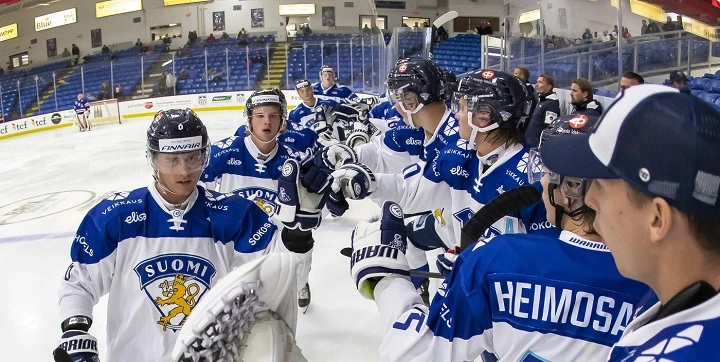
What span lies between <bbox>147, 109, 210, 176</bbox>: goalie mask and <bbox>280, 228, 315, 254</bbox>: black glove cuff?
0.35 metres

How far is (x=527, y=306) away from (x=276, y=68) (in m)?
16.1

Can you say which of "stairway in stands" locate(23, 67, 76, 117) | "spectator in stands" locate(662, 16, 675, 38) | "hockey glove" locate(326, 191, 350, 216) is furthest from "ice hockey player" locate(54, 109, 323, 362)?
"stairway in stands" locate(23, 67, 76, 117)

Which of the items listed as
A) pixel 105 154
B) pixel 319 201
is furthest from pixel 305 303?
pixel 105 154

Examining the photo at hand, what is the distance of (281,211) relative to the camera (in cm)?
205

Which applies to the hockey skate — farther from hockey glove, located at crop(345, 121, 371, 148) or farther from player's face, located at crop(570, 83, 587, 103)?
player's face, located at crop(570, 83, 587, 103)

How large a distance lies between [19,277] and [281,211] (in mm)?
3135

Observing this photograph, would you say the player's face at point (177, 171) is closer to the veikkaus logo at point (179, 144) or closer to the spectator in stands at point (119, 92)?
the veikkaus logo at point (179, 144)

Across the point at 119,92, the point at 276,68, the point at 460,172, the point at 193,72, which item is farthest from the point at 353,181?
the point at 193,72

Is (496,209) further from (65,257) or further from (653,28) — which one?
(653,28)

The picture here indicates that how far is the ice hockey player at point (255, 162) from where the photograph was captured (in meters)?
3.59

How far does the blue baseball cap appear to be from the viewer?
66 centimetres

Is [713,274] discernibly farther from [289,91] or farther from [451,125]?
[289,91]

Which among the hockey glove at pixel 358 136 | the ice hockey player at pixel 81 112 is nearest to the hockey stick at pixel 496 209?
the hockey glove at pixel 358 136

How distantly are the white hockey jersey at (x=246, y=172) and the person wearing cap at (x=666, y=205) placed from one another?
2949 mm
